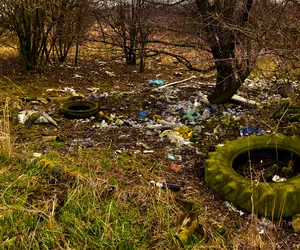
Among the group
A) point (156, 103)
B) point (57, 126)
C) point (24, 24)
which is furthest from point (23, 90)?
point (156, 103)

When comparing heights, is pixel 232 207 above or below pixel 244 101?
below

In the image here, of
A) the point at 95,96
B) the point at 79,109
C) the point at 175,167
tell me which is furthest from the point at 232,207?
the point at 95,96

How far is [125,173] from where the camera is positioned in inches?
141

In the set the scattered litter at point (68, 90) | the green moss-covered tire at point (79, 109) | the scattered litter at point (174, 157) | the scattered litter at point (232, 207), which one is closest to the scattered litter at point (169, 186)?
the scattered litter at point (232, 207)

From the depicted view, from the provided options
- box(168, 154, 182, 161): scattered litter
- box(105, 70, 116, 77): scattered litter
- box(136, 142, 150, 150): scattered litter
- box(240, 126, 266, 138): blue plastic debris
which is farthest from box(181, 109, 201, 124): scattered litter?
box(105, 70, 116, 77): scattered litter

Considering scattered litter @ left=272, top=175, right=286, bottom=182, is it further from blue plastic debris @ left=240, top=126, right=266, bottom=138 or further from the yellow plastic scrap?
the yellow plastic scrap

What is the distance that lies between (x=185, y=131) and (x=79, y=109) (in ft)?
6.21

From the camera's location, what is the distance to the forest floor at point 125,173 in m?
2.63

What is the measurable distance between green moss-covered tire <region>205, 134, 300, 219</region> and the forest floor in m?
0.10

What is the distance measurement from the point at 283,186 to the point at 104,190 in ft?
5.04

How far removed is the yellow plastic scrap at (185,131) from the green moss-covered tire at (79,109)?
1.40 m

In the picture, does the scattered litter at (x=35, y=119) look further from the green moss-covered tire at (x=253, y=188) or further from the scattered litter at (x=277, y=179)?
the scattered litter at (x=277, y=179)

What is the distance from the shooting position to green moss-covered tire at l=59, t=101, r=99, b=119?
5.31m

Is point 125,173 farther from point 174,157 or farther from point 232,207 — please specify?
point 232,207
